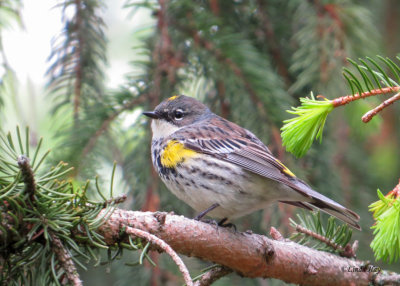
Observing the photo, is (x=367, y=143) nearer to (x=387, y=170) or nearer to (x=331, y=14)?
(x=387, y=170)

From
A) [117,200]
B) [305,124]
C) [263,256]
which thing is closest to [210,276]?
[263,256]

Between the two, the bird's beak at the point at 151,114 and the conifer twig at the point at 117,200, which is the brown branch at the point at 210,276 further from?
the bird's beak at the point at 151,114

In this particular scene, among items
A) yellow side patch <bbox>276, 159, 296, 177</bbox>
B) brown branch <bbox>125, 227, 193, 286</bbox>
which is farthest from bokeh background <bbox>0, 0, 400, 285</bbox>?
brown branch <bbox>125, 227, 193, 286</bbox>

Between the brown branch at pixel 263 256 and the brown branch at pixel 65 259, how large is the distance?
1.84ft

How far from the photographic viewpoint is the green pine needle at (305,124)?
1.90 metres

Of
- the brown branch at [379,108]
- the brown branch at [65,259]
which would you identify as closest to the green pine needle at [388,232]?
the brown branch at [379,108]

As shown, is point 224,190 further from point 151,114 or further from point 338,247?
point 338,247

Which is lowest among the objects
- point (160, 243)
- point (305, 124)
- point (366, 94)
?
point (160, 243)

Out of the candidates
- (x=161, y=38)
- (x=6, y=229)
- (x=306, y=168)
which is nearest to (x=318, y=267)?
(x=306, y=168)

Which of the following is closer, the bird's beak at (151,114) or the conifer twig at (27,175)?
the conifer twig at (27,175)

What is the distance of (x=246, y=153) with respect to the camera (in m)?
3.69

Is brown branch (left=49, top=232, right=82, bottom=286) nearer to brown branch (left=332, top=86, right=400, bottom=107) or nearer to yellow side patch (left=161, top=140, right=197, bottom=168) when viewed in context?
brown branch (left=332, top=86, right=400, bottom=107)

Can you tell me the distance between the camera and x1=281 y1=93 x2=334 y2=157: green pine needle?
1898 millimetres

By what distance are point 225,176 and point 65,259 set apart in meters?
1.79
